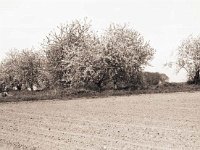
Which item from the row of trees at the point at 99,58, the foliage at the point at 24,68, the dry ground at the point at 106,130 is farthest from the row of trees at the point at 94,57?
the dry ground at the point at 106,130

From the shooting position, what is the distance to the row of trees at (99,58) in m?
59.0

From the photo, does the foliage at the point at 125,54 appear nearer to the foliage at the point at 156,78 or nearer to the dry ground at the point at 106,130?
the foliage at the point at 156,78

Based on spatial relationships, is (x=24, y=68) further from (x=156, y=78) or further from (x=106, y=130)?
(x=106, y=130)

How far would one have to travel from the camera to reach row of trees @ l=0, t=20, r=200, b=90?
5900 cm

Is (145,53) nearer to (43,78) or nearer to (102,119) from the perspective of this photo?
(43,78)

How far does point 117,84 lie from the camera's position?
60.9 metres

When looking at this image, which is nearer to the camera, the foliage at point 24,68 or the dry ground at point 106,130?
the dry ground at point 106,130

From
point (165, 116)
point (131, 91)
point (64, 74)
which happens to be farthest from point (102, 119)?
point (64, 74)

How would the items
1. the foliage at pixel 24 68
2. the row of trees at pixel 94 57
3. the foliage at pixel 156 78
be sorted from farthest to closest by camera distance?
the foliage at pixel 24 68
the foliage at pixel 156 78
the row of trees at pixel 94 57

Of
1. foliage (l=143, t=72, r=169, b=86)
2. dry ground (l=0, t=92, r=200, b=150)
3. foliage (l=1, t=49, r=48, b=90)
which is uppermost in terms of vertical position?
foliage (l=1, t=49, r=48, b=90)

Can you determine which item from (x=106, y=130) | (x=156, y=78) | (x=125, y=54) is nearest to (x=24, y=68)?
(x=156, y=78)

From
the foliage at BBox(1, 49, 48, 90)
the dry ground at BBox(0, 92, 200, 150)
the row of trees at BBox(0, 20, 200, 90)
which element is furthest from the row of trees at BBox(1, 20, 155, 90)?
the dry ground at BBox(0, 92, 200, 150)

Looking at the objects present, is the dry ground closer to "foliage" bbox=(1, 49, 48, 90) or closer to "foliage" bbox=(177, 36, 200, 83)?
"foliage" bbox=(177, 36, 200, 83)

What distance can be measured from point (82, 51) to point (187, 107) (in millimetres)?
A: 31995
